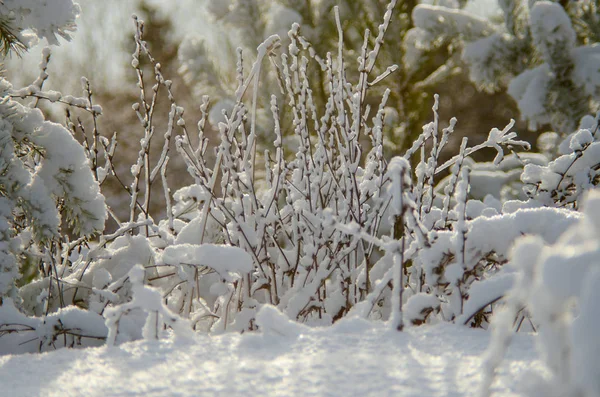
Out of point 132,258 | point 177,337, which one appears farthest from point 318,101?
point 177,337

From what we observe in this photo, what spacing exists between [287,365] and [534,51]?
20.0 ft

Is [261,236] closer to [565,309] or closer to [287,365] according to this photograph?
[287,365]

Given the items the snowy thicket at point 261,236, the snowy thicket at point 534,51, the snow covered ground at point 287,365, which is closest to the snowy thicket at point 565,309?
the snow covered ground at point 287,365

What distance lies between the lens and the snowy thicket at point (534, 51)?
5.58 m

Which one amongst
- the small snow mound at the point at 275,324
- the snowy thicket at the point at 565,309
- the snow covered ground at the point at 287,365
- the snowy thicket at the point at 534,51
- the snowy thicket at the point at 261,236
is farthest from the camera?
the snowy thicket at the point at 534,51

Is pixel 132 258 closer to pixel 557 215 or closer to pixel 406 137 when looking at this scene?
pixel 557 215

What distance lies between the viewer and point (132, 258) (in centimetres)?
223

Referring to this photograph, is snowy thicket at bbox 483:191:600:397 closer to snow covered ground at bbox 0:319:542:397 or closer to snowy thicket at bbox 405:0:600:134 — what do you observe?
snow covered ground at bbox 0:319:542:397

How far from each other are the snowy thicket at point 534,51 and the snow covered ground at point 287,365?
497 centimetres

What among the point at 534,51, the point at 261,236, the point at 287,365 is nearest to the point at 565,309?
the point at 287,365

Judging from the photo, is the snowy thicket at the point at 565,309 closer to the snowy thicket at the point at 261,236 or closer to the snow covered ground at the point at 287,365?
the snow covered ground at the point at 287,365

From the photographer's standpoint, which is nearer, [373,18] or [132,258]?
[132,258]

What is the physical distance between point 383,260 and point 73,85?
1628 cm

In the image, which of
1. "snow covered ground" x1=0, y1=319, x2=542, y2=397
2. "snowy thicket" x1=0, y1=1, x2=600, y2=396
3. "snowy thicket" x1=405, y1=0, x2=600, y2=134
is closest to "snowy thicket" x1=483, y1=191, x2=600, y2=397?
"snow covered ground" x1=0, y1=319, x2=542, y2=397
